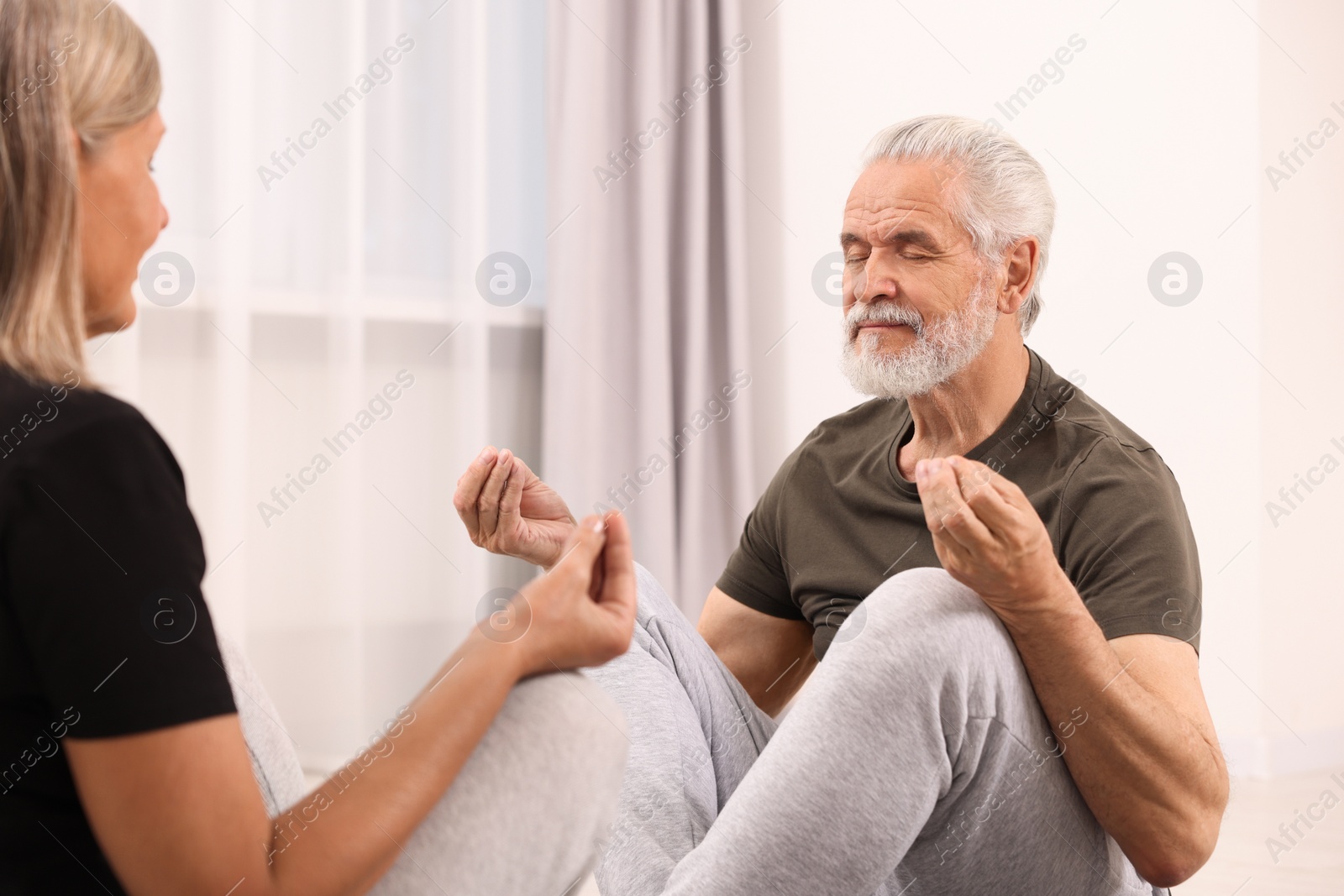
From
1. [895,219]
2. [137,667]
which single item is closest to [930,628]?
[137,667]

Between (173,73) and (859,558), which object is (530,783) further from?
(173,73)

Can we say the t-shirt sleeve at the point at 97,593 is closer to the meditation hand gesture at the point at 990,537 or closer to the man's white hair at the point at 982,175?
the meditation hand gesture at the point at 990,537

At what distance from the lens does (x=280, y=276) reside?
90.4 inches

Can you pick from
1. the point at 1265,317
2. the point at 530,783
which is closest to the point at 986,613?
the point at 530,783

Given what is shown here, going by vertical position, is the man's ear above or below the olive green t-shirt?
above

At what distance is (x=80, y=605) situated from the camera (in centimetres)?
54

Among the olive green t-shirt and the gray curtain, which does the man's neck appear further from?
the gray curtain

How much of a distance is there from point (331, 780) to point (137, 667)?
0.15 metres

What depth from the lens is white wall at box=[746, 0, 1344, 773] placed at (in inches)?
89.7

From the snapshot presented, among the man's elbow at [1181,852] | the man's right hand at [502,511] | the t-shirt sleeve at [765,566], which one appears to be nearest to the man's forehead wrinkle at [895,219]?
the t-shirt sleeve at [765,566]

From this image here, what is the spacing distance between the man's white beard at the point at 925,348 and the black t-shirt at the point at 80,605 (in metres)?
0.94

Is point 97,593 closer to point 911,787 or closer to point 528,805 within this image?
point 528,805

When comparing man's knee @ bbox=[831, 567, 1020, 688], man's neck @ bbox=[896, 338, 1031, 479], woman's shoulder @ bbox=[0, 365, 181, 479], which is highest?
man's neck @ bbox=[896, 338, 1031, 479]

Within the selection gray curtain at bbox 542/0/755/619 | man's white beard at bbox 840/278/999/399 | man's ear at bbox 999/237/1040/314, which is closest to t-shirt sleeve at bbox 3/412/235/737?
→ man's white beard at bbox 840/278/999/399
